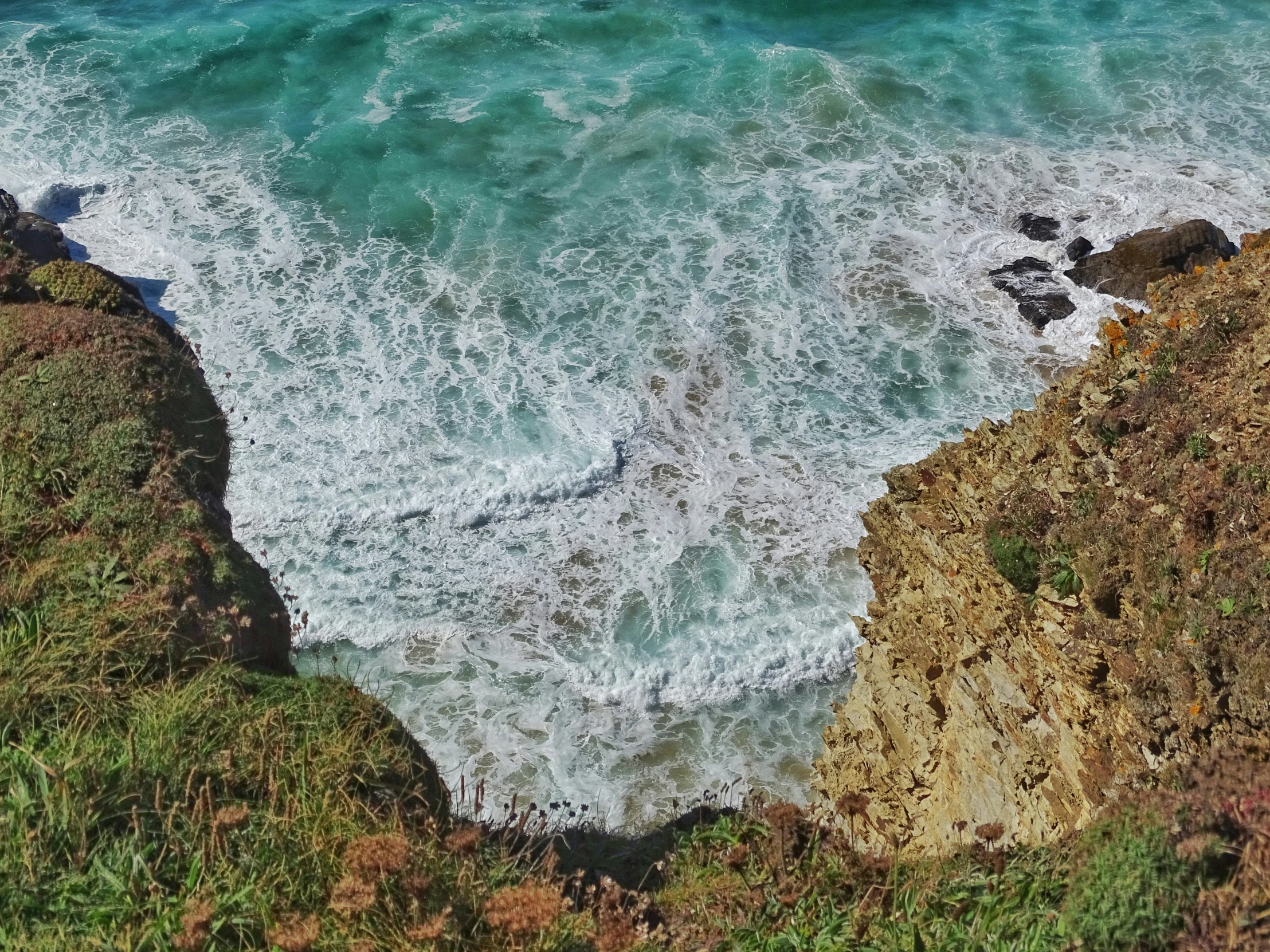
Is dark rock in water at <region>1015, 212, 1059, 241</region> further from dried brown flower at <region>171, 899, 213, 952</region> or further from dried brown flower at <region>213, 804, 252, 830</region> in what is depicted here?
dried brown flower at <region>171, 899, 213, 952</region>

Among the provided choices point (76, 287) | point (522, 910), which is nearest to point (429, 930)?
point (522, 910)

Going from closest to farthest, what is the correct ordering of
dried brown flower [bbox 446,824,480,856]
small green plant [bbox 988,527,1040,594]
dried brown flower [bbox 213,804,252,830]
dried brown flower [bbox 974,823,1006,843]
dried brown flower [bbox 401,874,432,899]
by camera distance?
dried brown flower [bbox 401,874,432,899] < dried brown flower [bbox 213,804,252,830] < dried brown flower [bbox 446,824,480,856] < dried brown flower [bbox 974,823,1006,843] < small green plant [bbox 988,527,1040,594]

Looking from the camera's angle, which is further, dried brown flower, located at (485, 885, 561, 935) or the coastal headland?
dried brown flower, located at (485, 885, 561, 935)

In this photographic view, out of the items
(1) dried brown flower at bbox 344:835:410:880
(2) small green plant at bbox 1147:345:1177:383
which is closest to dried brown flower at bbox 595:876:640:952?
(1) dried brown flower at bbox 344:835:410:880

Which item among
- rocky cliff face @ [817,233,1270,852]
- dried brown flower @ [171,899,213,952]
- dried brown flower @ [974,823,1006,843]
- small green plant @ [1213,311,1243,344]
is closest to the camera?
dried brown flower @ [171,899,213,952]

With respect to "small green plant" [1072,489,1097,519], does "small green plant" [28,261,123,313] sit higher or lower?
higher

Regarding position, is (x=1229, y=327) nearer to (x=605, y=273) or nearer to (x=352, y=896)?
(x=352, y=896)

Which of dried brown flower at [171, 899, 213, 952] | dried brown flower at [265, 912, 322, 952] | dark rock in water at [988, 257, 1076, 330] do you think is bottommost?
dark rock in water at [988, 257, 1076, 330]
